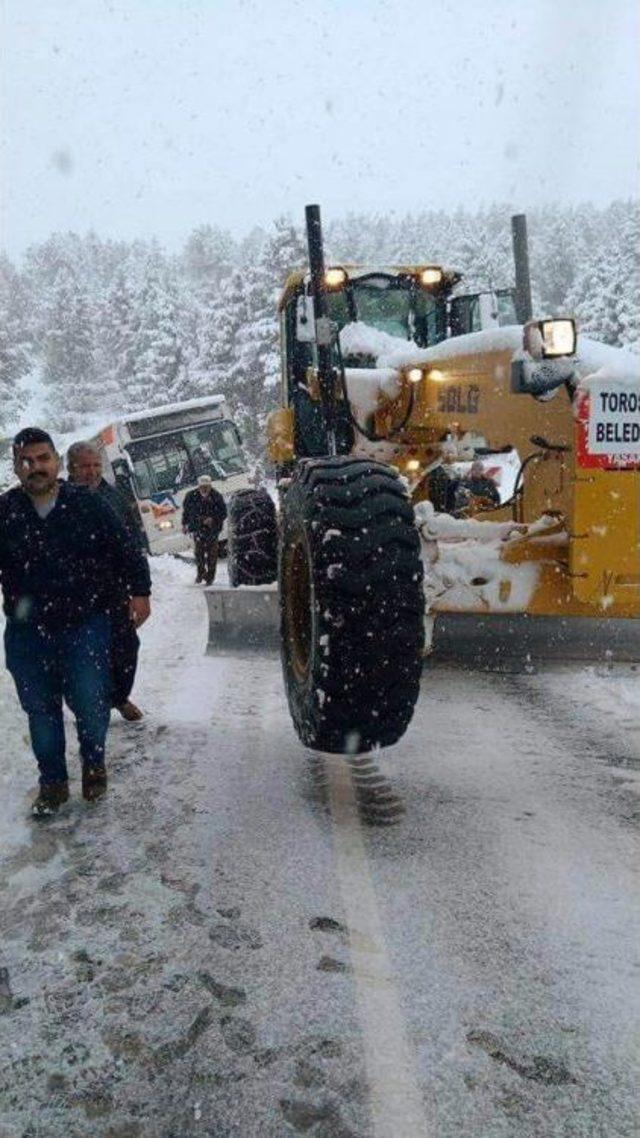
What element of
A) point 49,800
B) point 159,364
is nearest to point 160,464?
point 49,800

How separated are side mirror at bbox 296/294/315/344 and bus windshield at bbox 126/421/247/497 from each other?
1246cm

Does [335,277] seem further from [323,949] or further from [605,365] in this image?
[323,949]

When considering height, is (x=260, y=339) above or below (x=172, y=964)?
above

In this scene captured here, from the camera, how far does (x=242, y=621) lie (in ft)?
22.5

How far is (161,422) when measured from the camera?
17844 millimetres

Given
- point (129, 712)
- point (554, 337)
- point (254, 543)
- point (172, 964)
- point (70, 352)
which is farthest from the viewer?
point (70, 352)

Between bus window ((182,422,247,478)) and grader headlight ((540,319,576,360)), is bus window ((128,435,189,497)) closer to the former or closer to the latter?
bus window ((182,422,247,478))

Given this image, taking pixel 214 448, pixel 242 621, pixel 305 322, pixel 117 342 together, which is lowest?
pixel 242 621

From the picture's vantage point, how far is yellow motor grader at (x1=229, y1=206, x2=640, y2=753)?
11.1 ft

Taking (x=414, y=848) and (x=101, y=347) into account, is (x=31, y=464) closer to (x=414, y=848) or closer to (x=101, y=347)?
(x=414, y=848)

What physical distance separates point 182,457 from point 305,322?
12.8 m

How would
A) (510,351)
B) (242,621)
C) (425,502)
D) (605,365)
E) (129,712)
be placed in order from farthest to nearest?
(242,621) < (129,712) < (425,502) < (510,351) < (605,365)

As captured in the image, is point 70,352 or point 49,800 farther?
point 70,352

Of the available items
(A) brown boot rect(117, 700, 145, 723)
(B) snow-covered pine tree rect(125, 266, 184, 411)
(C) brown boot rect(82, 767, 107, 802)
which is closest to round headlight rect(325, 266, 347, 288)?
(A) brown boot rect(117, 700, 145, 723)
